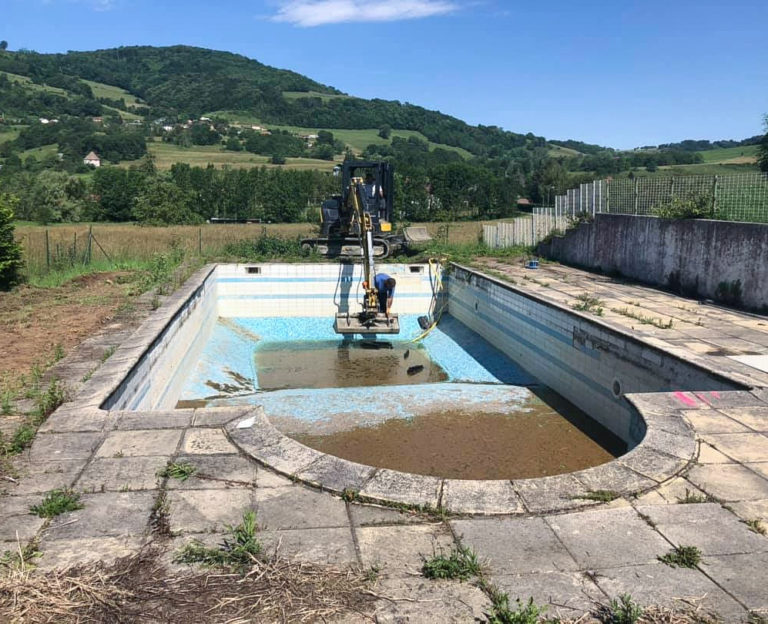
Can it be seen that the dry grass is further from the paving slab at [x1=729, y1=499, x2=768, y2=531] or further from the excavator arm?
the excavator arm

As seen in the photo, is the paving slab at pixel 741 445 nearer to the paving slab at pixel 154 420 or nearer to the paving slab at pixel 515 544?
the paving slab at pixel 515 544

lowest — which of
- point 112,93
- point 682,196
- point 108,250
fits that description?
point 108,250

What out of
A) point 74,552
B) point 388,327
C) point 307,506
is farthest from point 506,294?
point 74,552

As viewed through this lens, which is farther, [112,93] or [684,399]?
[112,93]

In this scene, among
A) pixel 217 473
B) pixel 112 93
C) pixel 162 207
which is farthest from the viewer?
pixel 112 93

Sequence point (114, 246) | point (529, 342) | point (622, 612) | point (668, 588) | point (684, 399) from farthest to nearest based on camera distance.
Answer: point (114, 246) < point (529, 342) < point (684, 399) < point (668, 588) < point (622, 612)

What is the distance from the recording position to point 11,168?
52938 mm

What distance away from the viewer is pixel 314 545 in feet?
9.36

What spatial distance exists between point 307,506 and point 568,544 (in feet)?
4.42

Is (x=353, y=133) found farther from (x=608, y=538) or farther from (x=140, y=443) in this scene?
(x=608, y=538)

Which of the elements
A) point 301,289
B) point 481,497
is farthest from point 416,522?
point 301,289

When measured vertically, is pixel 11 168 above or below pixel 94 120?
below

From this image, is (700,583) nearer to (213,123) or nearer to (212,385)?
(212,385)

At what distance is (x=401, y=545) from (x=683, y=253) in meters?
9.73
